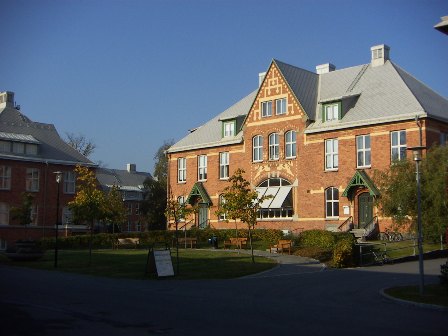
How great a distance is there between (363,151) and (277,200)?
7682 millimetres

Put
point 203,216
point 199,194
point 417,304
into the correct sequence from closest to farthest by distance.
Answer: point 417,304
point 199,194
point 203,216

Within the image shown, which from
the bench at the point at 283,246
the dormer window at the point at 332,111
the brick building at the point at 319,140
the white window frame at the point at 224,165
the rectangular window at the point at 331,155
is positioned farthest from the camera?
the white window frame at the point at 224,165

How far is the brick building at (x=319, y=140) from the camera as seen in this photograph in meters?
38.6

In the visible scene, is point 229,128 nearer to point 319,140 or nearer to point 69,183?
point 319,140

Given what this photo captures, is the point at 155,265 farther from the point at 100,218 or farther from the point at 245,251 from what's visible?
the point at 245,251

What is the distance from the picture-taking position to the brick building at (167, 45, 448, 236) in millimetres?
38594

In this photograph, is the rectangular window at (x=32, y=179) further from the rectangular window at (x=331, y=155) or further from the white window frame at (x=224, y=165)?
the rectangular window at (x=331, y=155)

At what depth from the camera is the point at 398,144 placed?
38125 millimetres

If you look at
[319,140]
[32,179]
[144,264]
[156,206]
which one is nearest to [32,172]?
[32,179]

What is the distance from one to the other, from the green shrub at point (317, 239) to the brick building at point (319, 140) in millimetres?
5835

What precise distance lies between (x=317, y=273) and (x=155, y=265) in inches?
275

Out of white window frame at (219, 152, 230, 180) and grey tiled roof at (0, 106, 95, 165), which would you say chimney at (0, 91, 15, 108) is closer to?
grey tiled roof at (0, 106, 95, 165)

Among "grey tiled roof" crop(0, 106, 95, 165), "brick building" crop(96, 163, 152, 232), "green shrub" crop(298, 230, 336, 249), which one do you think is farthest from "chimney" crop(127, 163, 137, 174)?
"green shrub" crop(298, 230, 336, 249)

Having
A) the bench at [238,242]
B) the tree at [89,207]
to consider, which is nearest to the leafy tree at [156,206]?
the bench at [238,242]
